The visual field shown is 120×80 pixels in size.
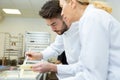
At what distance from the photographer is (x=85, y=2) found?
2.63 feet

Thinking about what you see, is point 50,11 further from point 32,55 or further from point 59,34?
point 32,55

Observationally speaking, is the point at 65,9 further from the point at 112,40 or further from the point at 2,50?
the point at 2,50

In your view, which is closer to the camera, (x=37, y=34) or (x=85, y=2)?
(x=85, y=2)

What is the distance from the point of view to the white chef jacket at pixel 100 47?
0.64 m

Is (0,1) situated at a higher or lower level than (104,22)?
higher

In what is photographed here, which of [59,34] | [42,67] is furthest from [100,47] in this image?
[59,34]

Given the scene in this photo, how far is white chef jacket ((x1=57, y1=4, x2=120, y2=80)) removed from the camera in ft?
2.11

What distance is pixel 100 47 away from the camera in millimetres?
644

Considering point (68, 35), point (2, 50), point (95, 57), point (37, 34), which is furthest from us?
point (2, 50)

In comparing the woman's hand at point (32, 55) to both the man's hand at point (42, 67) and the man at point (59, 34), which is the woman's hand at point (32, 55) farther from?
the man's hand at point (42, 67)

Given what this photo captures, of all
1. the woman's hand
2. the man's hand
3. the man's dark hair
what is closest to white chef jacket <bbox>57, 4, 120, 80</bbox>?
the man's hand

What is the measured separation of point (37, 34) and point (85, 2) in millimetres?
4478

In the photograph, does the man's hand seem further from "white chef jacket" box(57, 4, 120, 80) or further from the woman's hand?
"white chef jacket" box(57, 4, 120, 80)

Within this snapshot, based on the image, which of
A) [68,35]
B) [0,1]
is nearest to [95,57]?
[68,35]
